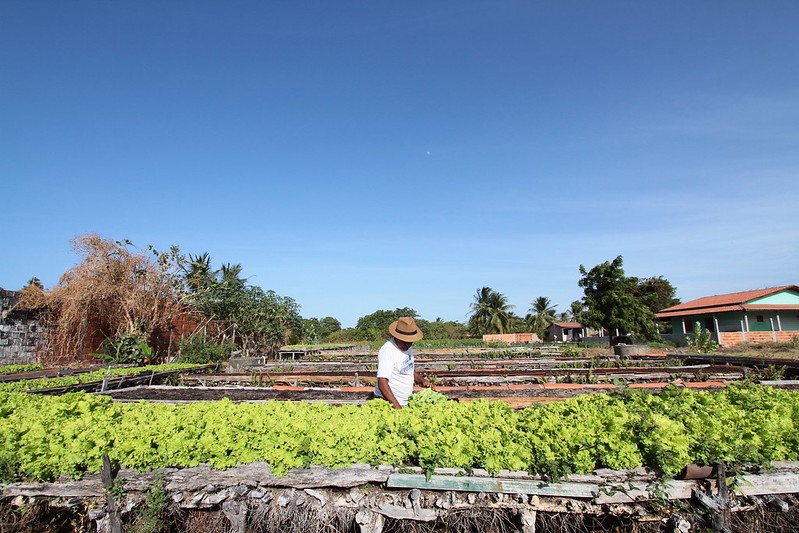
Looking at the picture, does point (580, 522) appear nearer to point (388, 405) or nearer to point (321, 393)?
point (388, 405)

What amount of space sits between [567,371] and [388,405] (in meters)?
8.52

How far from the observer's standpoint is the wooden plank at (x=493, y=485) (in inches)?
143

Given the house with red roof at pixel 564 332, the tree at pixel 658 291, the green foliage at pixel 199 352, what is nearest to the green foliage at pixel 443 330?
the house with red roof at pixel 564 332

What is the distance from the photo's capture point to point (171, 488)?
13.1 feet

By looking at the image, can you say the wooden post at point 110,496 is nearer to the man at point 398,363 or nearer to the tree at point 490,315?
the man at point 398,363

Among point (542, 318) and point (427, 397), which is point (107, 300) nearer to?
point (427, 397)

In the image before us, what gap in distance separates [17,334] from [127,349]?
10.8 ft

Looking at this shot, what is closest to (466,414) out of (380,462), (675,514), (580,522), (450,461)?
(450,461)

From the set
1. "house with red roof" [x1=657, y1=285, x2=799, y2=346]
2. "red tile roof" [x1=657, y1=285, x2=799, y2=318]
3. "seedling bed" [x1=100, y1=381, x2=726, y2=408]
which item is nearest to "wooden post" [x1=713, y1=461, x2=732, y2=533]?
"seedling bed" [x1=100, y1=381, x2=726, y2=408]

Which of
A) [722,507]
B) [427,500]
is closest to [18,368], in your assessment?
[427,500]

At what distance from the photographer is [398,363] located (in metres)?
4.95

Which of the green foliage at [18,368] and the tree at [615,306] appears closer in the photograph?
the green foliage at [18,368]

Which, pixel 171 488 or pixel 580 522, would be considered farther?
pixel 171 488

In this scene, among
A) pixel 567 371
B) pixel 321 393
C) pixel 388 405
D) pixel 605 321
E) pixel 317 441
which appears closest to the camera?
pixel 317 441
